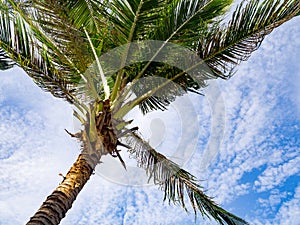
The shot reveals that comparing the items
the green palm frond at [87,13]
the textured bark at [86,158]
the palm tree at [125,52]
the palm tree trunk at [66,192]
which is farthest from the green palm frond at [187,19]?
the palm tree trunk at [66,192]

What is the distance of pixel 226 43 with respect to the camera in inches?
284

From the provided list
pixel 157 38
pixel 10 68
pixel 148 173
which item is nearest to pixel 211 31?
pixel 157 38

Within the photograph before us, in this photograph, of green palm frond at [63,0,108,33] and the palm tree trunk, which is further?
green palm frond at [63,0,108,33]

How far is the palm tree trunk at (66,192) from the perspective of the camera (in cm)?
530

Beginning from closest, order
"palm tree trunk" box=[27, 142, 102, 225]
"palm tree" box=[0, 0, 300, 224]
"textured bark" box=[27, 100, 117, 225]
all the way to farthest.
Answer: "palm tree trunk" box=[27, 142, 102, 225] → "textured bark" box=[27, 100, 117, 225] → "palm tree" box=[0, 0, 300, 224]

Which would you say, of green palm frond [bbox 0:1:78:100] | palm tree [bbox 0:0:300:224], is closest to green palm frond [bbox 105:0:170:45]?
palm tree [bbox 0:0:300:224]

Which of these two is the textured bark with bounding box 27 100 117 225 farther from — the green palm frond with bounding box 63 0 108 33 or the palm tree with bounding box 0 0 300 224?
the green palm frond with bounding box 63 0 108 33

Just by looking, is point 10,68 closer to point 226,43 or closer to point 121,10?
point 121,10

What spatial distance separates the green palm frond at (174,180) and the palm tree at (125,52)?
0.8 inches

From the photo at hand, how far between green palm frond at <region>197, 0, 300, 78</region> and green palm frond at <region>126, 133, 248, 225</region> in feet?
6.88

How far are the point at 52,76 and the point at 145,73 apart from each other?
6.01 feet

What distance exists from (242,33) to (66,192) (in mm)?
4109

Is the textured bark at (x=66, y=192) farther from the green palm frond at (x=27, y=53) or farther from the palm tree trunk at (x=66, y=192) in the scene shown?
the green palm frond at (x=27, y=53)

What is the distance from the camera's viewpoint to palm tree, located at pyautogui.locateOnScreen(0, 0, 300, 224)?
678 cm
